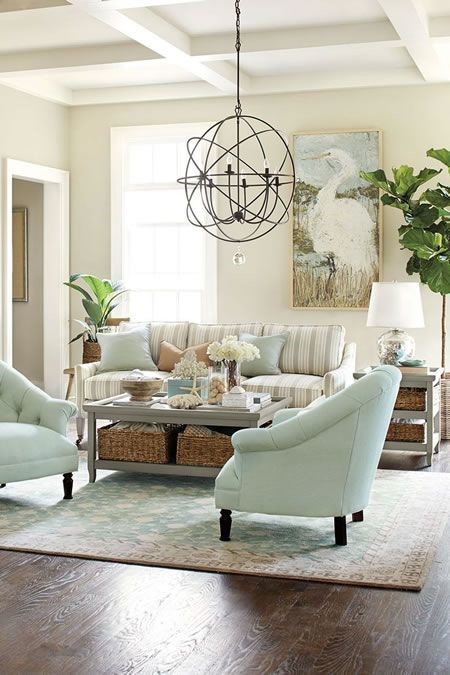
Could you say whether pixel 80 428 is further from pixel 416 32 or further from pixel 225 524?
pixel 416 32

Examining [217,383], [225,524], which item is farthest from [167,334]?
[225,524]

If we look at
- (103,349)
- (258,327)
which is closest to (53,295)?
(103,349)

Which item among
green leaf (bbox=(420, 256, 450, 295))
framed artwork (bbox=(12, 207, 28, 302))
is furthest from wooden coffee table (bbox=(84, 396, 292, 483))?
framed artwork (bbox=(12, 207, 28, 302))

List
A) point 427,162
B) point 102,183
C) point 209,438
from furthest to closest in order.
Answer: point 102,183 → point 427,162 → point 209,438

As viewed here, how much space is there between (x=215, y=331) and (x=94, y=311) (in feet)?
4.35

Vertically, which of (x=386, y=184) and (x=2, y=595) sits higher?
(x=386, y=184)

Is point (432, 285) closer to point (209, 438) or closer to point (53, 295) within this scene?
point (209, 438)

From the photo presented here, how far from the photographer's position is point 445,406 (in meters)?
7.27

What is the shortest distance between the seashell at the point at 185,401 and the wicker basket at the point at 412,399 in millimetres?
1594

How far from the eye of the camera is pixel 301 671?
2.97 meters

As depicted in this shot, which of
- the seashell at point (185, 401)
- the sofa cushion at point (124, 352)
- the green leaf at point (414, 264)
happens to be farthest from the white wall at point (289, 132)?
the seashell at point (185, 401)

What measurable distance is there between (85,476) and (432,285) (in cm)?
307

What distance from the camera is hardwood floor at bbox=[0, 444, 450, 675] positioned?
3039 mm

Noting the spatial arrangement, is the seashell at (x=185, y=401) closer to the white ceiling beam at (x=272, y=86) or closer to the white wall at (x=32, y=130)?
the white wall at (x=32, y=130)
